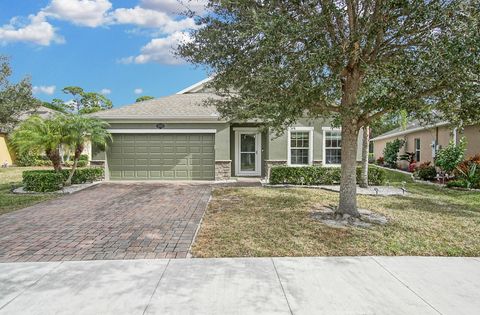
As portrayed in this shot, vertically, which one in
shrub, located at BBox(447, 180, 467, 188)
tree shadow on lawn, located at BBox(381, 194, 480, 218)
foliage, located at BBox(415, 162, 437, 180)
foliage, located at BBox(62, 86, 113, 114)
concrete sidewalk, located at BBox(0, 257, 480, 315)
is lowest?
concrete sidewalk, located at BBox(0, 257, 480, 315)

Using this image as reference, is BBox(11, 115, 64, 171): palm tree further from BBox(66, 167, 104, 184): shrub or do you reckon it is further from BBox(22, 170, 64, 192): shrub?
BBox(66, 167, 104, 184): shrub

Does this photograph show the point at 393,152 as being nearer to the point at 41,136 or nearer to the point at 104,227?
the point at 41,136

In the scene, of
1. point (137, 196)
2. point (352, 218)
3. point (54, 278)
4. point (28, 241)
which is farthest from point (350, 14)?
point (137, 196)

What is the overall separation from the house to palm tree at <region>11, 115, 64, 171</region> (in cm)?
259

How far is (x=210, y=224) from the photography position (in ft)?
23.0

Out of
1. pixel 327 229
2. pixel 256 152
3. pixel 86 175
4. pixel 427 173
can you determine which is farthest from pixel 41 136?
pixel 427 173

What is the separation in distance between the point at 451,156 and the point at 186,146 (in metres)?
10.9

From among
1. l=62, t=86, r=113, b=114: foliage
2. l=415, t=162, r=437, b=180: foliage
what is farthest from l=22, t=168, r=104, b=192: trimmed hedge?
l=62, t=86, r=113, b=114: foliage

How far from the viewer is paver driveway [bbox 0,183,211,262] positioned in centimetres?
526

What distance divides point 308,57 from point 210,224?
3863mm

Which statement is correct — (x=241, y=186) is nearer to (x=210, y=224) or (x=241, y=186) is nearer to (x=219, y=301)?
(x=210, y=224)

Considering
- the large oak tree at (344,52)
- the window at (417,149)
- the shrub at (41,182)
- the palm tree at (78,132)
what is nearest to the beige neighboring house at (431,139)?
the window at (417,149)

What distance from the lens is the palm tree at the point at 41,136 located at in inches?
460

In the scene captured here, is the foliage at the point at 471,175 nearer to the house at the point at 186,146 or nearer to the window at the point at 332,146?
the house at the point at 186,146
